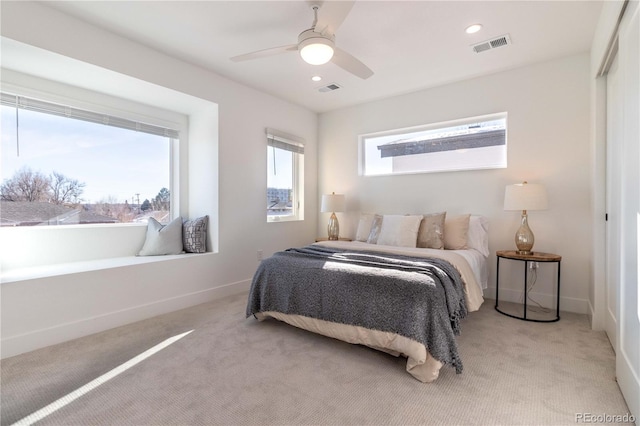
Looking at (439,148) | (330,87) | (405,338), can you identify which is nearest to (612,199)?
(439,148)

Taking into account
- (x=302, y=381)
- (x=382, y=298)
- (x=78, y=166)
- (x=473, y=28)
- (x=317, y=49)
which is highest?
(x=473, y=28)

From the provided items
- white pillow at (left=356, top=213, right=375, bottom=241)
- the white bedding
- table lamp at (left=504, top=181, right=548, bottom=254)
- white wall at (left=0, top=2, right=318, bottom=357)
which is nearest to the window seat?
white wall at (left=0, top=2, right=318, bottom=357)

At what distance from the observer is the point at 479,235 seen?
3.33 meters

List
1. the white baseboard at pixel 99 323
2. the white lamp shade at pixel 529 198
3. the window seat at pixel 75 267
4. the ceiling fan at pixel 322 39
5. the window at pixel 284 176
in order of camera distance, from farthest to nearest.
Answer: the window at pixel 284 176, the white lamp shade at pixel 529 198, the window seat at pixel 75 267, the white baseboard at pixel 99 323, the ceiling fan at pixel 322 39

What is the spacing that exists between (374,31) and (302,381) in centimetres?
274

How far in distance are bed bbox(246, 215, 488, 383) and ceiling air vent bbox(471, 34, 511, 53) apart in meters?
1.96

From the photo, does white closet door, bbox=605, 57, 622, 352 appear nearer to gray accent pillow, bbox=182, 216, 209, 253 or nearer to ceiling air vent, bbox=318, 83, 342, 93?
ceiling air vent, bbox=318, 83, 342, 93

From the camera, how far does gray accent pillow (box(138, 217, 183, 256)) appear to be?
130 inches

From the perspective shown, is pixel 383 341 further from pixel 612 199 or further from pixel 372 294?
pixel 612 199

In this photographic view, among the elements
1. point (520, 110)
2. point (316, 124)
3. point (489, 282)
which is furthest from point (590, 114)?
point (316, 124)

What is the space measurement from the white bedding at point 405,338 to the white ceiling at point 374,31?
194 cm

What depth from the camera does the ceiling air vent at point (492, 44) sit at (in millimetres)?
2723

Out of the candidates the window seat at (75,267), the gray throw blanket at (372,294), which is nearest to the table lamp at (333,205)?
the gray throw blanket at (372,294)

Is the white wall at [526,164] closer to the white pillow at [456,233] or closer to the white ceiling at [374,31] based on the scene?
the white ceiling at [374,31]
